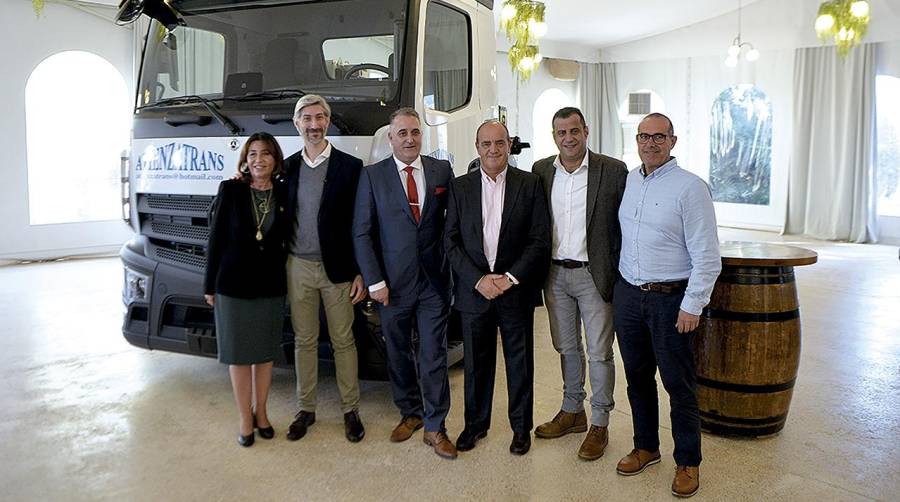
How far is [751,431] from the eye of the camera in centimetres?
344

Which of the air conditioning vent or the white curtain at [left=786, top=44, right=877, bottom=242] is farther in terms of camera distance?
the air conditioning vent

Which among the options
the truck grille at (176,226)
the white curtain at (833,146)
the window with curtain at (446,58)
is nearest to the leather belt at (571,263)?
the window with curtain at (446,58)

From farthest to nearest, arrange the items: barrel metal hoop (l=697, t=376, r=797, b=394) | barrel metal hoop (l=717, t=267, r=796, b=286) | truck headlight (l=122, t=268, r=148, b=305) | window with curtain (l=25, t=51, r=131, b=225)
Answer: window with curtain (l=25, t=51, r=131, b=225)
truck headlight (l=122, t=268, r=148, b=305)
barrel metal hoop (l=697, t=376, r=797, b=394)
barrel metal hoop (l=717, t=267, r=796, b=286)

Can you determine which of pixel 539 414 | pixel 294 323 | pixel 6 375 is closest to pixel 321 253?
pixel 294 323

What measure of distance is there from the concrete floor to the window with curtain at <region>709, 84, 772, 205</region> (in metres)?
7.64

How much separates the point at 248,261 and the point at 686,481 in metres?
2.02

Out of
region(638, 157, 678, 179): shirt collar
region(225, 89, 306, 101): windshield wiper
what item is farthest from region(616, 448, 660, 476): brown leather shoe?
region(225, 89, 306, 101): windshield wiper

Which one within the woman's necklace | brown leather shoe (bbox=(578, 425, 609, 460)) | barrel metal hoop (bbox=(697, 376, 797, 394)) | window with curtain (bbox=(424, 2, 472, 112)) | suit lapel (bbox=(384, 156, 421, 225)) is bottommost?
brown leather shoe (bbox=(578, 425, 609, 460))

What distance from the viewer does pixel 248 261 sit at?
3330 millimetres

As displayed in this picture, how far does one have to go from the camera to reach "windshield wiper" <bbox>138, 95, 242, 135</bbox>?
3.61m

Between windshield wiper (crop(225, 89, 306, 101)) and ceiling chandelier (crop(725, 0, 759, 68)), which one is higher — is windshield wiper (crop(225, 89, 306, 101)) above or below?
below

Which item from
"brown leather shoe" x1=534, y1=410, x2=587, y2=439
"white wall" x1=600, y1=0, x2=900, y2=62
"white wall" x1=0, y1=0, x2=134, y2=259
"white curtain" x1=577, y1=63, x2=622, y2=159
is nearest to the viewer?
"brown leather shoe" x1=534, y1=410, x2=587, y2=439

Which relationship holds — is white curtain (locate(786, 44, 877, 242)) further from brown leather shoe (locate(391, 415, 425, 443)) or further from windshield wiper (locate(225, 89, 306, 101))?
windshield wiper (locate(225, 89, 306, 101))

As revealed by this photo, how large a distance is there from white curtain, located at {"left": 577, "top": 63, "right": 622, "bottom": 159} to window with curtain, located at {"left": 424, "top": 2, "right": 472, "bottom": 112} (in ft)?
35.3
